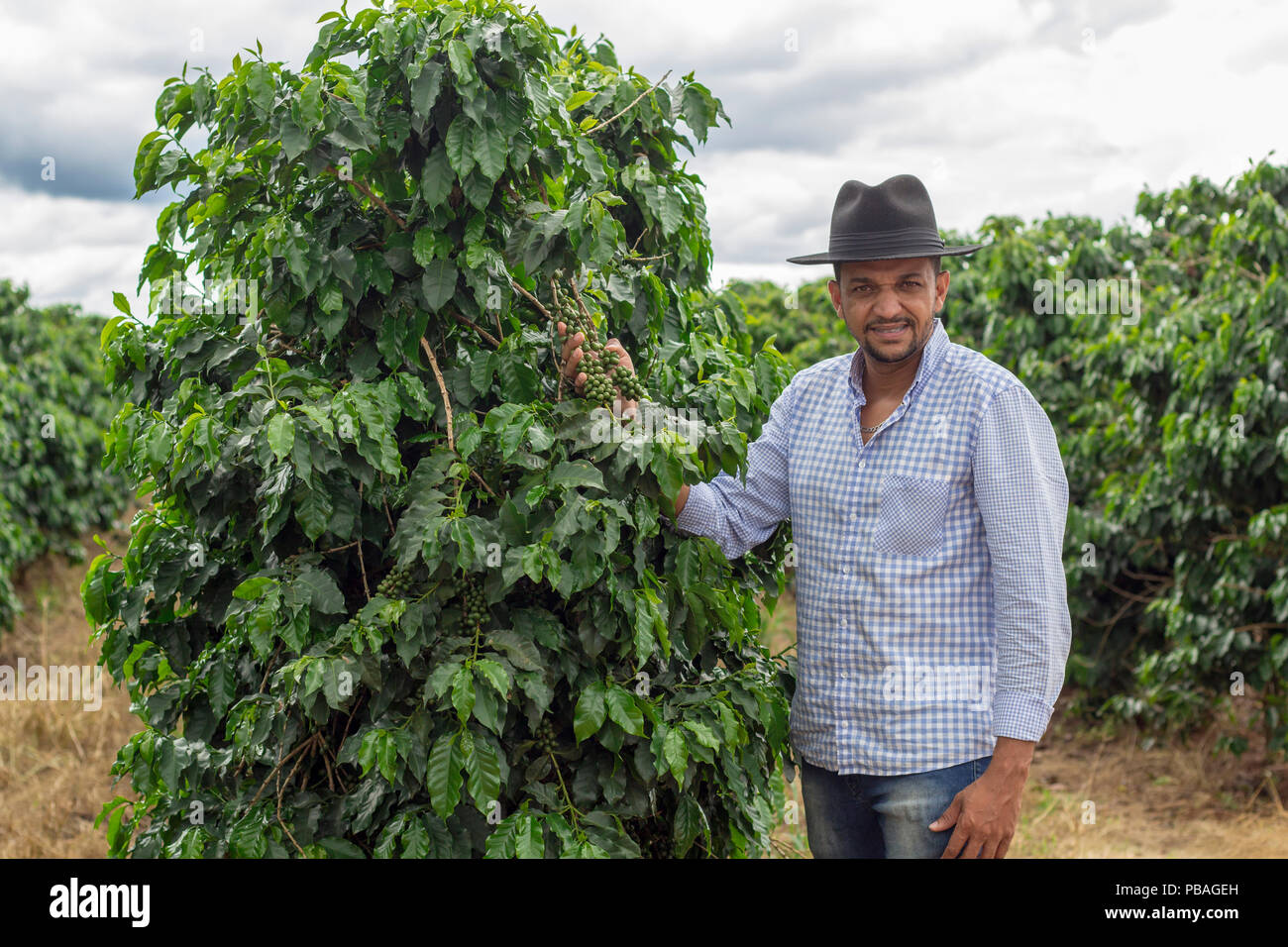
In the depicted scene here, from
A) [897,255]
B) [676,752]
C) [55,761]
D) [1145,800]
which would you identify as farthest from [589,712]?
[55,761]

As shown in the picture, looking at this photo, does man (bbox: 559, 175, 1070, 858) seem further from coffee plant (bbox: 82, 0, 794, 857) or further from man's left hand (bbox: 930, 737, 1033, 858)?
coffee plant (bbox: 82, 0, 794, 857)

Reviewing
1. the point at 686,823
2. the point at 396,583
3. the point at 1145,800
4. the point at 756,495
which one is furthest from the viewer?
the point at 1145,800

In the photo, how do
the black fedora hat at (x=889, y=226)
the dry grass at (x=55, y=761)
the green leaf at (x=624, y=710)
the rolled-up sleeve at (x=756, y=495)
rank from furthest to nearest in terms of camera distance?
the dry grass at (x=55, y=761)
the rolled-up sleeve at (x=756, y=495)
the black fedora hat at (x=889, y=226)
the green leaf at (x=624, y=710)

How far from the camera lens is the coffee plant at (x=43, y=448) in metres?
9.03

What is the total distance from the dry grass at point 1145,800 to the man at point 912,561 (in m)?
2.37

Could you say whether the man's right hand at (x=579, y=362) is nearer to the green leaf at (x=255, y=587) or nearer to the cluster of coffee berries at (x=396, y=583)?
the cluster of coffee berries at (x=396, y=583)

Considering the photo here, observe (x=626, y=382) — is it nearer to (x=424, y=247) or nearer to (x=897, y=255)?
(x=424, y=247)

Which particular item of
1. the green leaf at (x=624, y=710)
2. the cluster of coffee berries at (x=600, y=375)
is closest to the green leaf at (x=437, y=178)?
the cluster of coffee berries at (x=600, y=375)

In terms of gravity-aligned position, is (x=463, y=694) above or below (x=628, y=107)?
below

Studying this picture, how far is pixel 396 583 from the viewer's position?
2.31m

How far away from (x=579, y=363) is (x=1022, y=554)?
1.06 metres

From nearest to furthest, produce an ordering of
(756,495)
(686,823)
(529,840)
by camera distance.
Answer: (529,840), (686,823), (756,495)

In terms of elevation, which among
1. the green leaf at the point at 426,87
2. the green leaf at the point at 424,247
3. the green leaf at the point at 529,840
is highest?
the green leaf at the point at 426,87
